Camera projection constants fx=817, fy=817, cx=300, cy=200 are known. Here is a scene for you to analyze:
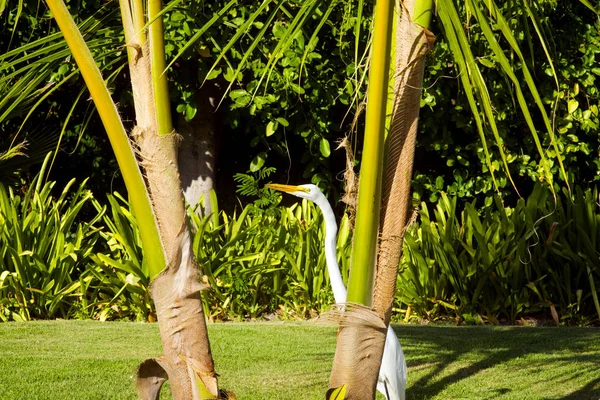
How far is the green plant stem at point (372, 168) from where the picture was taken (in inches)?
80.2

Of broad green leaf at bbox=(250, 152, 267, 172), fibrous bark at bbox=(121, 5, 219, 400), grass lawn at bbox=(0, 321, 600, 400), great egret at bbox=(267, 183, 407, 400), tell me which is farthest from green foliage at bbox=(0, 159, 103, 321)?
fibrous bark at bbox=(121, 5, 219, 400)

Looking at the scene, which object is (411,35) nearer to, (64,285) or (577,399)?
(577,399)

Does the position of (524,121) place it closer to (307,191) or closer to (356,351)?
(307,191)

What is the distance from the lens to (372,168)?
2119mm

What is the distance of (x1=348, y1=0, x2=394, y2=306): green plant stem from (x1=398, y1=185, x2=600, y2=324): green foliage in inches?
191

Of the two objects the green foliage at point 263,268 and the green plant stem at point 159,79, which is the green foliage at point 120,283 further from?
the green plant stem at point 159,79

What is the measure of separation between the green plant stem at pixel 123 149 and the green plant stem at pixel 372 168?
0.54 metres

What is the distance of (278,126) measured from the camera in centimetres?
789

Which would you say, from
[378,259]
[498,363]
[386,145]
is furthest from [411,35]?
[498,363]

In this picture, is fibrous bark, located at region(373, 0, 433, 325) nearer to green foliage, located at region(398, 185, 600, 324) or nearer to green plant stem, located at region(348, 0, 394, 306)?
green plant stem, located at region(348, 0, 394, 306)

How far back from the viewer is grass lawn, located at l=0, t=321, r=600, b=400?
4418mm

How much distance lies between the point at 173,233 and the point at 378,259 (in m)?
0.58

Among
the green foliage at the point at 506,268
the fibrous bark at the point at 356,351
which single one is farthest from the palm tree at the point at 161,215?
the green foliage at the point at 506,268

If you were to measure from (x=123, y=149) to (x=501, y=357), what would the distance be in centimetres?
373
